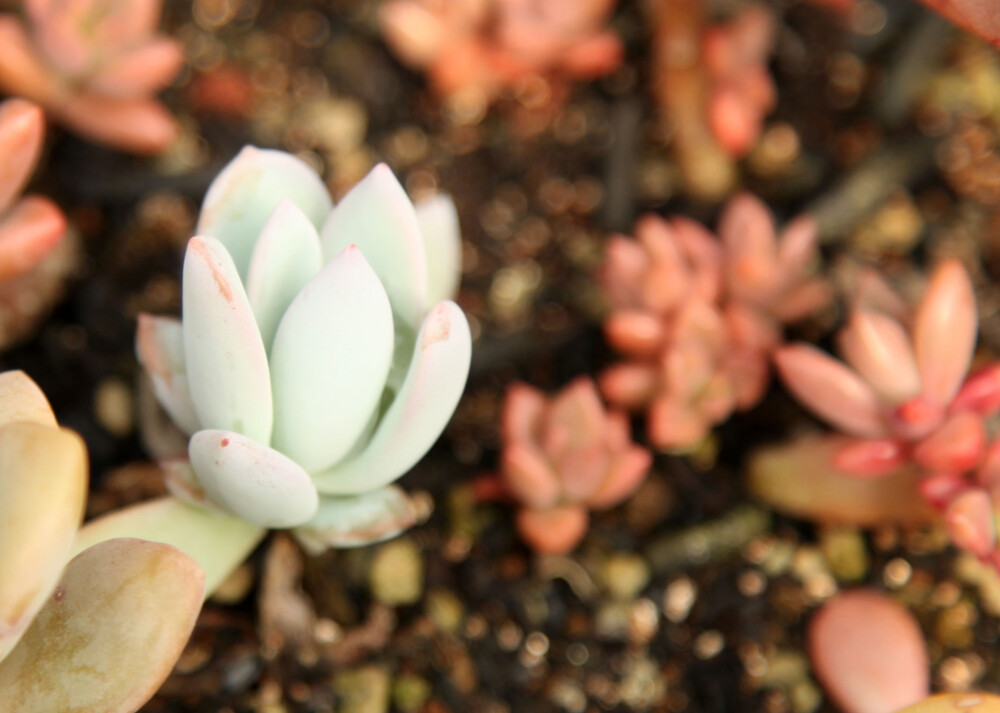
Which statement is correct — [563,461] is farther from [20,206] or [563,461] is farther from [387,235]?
[20,206]

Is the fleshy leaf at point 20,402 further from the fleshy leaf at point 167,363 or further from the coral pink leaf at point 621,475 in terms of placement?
the coral pink leaf at point 621,475

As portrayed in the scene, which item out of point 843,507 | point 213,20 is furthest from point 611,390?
point 213,20

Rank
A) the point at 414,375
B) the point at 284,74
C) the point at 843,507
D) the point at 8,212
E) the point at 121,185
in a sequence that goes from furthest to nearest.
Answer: the point at 284,74 → the point at 121,185 → the point at 843,507 → the point at 8,212 → the point at 414,375

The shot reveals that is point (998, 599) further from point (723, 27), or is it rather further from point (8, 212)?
point (8, 212)

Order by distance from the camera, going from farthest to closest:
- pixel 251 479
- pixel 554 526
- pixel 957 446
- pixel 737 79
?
pixel 737 79 < pixel 554 526 < pixel 957 446 < pixel 251 479

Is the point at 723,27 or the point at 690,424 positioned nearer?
the point at 690,424

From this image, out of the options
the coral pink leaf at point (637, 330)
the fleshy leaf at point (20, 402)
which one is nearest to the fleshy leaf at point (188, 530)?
the fleshy leaf at point (20, 402)

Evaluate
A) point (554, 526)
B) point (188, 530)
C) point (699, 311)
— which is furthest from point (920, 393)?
point (188, 530)
